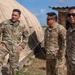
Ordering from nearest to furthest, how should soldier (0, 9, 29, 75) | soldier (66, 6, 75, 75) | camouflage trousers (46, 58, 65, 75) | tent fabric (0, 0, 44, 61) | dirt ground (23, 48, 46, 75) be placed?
soldier (66, 6, 75, 75)
camouflage trousers (46, 58, 65, 75)
soldier (0, 9, 29, 75)
dirt ground (23, 48, 46, 75)
tent fabric (0, 0, 44, 61)

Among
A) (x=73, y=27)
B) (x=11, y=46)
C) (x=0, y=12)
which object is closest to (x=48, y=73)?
(x=11, y=46)

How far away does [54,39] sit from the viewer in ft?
23.3

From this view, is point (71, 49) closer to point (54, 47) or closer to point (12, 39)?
point (54, 47)

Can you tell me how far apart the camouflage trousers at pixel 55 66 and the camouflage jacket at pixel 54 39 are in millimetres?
234

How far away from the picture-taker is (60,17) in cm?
1598

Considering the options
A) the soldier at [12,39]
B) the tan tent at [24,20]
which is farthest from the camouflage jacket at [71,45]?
the tan tent at [24,20]

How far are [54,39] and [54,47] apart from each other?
20cm

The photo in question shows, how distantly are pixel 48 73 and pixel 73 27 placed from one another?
224cm

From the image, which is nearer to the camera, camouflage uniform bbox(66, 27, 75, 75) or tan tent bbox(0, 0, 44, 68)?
camouflage uniform bbox(66, 27, 75, 75)

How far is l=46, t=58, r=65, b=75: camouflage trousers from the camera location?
7.11 metres

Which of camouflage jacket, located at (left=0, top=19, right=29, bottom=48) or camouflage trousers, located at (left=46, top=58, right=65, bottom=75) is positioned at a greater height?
camouflage jacket, located at (left=0, top=19, right=29, bottom=48)

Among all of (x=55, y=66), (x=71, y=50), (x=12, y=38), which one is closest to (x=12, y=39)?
(x=12, y=38)

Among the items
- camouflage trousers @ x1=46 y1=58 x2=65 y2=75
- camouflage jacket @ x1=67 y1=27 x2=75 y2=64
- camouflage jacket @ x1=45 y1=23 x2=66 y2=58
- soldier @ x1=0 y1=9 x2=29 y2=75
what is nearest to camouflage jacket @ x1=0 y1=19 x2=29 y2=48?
soldier @ x1=0 y1=9 x2=29 y2=75

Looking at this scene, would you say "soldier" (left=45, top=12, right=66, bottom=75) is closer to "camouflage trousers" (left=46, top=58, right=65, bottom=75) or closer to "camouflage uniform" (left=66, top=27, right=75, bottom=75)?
"camouflage trousers" (left=46, top=58, right=65, bottom=75)
